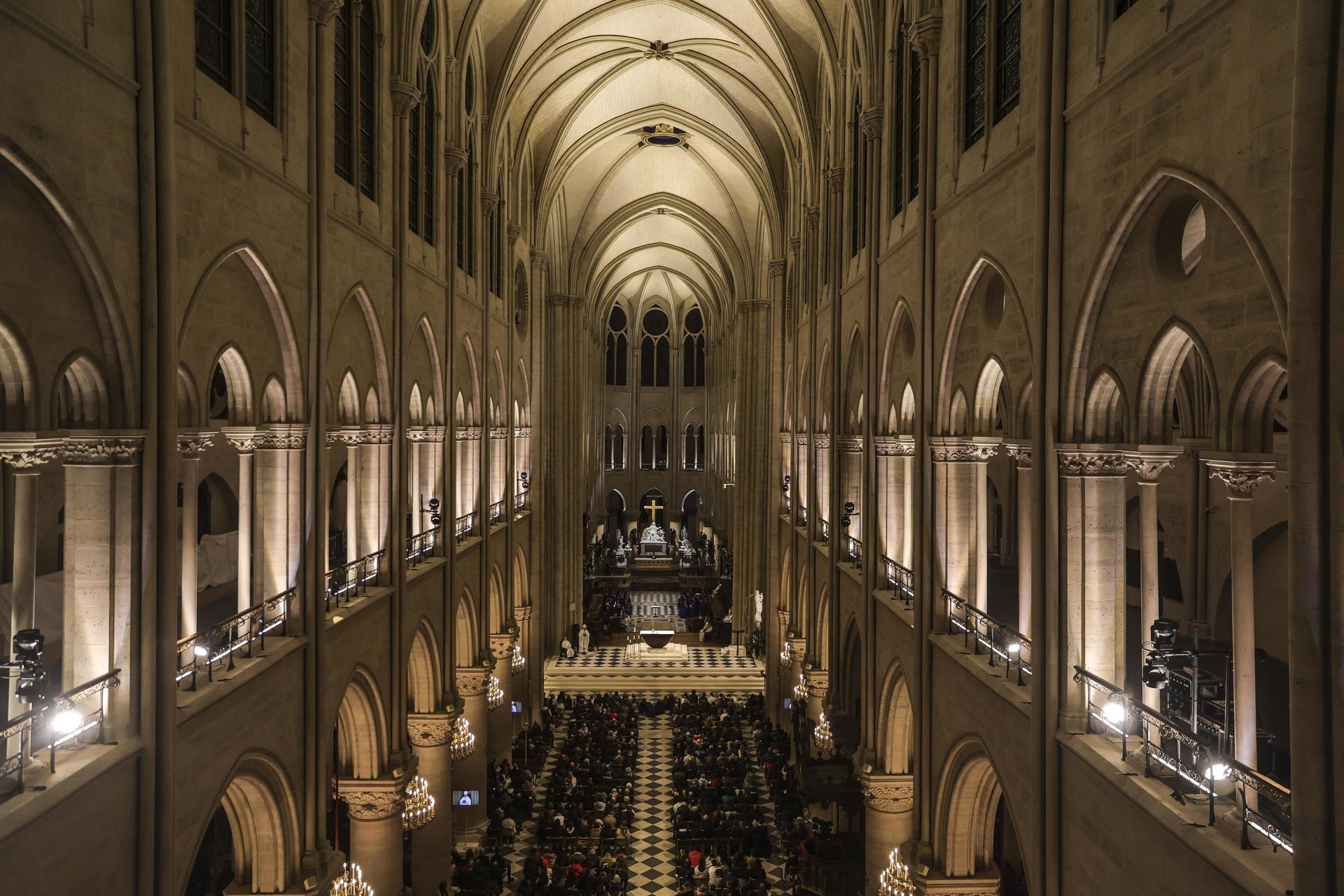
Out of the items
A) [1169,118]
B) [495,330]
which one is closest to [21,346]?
[1169,118]

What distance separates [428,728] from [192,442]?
10.6 m

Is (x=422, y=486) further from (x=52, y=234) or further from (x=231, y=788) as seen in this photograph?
(x=52, y=234)

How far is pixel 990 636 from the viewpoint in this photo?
38.0 ft

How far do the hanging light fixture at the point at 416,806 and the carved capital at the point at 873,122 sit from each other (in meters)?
14.1

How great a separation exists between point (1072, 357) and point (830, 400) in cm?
1224

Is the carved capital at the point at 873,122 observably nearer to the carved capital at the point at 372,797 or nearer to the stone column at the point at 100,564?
the stone column at the point at 100,564

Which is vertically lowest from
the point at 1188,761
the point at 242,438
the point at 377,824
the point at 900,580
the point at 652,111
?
the point at 377,824

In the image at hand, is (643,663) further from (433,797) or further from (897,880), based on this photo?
(897,880)

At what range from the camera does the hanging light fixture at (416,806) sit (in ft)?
53.0

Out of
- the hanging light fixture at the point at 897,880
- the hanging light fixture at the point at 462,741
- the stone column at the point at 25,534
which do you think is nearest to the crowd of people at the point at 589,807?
the hanging light fixture at the point at 462,741

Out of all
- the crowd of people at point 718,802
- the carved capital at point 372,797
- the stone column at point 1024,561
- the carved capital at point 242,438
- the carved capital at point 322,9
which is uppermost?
the carved capital at point 322,9

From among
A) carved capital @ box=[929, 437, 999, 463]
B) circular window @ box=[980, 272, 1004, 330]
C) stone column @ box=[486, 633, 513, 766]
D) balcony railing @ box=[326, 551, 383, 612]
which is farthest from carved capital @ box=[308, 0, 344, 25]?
stone column @ box=[486, 633, 513, 766]

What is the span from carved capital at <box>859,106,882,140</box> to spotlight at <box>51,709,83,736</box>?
14.9 metres

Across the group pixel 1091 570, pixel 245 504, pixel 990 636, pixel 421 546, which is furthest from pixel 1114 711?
pixel 421 546
